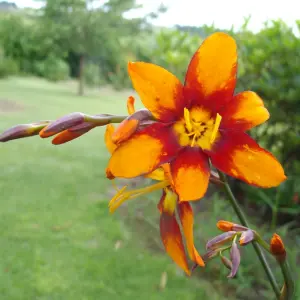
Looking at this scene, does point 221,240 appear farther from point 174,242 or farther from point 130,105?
point 130,105

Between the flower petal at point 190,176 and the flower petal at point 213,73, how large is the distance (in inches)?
2.8

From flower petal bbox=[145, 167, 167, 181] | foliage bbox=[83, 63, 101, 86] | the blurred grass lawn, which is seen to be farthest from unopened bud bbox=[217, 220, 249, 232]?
foliage bbox=[83, 63, 101, 86]

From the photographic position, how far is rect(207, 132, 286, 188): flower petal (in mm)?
475

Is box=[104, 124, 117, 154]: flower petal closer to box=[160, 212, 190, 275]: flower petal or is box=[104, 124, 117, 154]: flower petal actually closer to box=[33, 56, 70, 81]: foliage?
box=[160, 212, 190, 275]: flower petal

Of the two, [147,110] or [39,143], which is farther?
[39,143]

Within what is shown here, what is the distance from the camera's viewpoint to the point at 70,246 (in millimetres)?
2293

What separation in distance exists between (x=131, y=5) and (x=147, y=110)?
13528 millimetres

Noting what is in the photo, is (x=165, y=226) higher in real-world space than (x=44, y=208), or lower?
higher

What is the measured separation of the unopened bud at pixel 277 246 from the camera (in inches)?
21.3

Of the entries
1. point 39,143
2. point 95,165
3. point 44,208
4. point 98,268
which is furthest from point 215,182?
point 39,143

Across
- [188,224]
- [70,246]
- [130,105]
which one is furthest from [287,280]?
[70,246]

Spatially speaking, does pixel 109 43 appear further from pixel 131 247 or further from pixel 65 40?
pixel 131 247

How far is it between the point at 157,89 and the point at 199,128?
0.07 meters

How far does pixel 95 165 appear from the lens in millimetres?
4012
